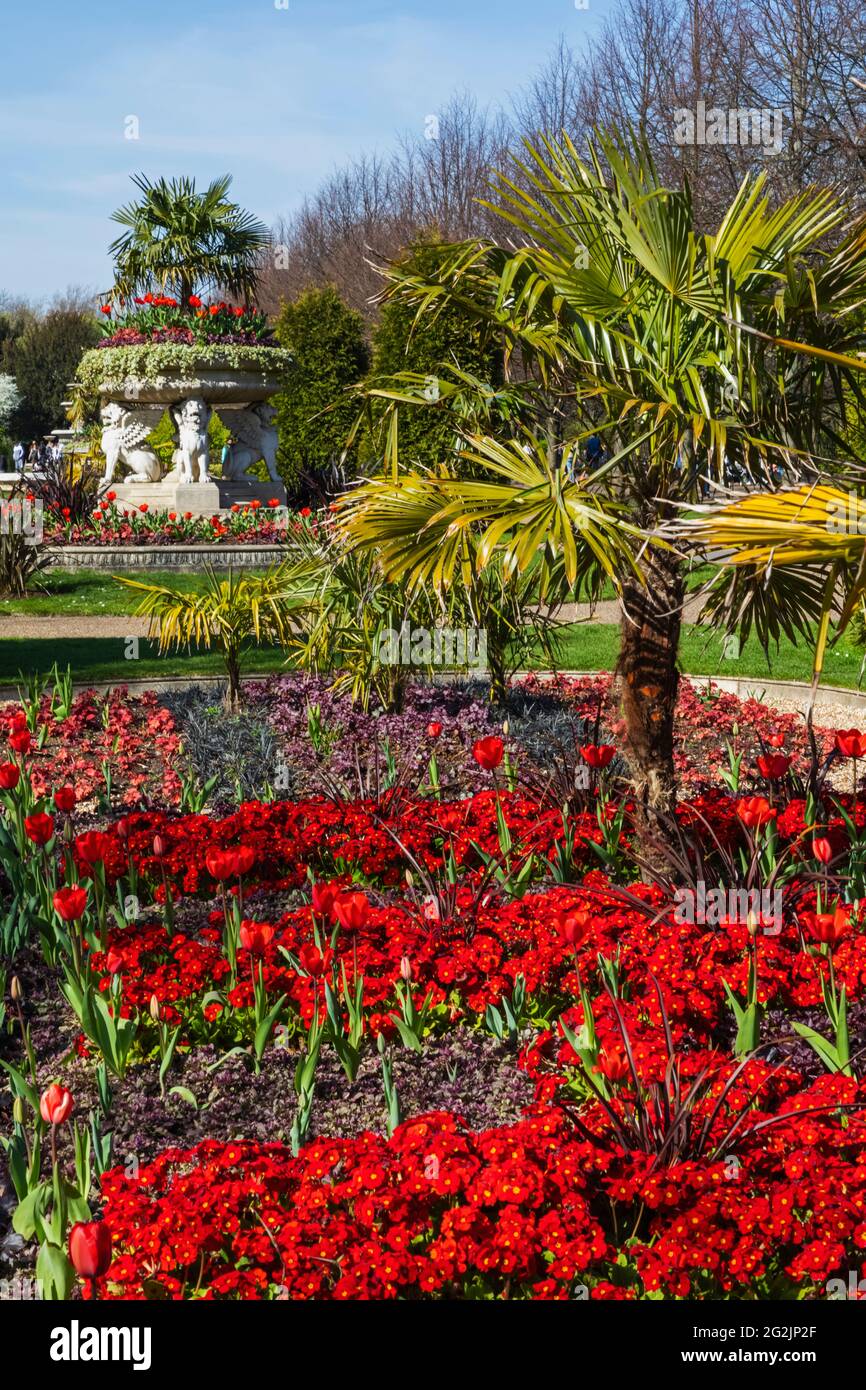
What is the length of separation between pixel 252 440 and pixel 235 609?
13036mm

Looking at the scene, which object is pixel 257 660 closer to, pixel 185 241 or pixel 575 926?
pixel 575 926

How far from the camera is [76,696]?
7.76 meters

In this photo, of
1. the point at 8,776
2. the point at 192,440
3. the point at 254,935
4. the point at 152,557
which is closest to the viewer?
the point at 254,935

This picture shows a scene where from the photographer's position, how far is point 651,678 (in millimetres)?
4633

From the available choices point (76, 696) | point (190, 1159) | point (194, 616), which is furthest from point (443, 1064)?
point (76, 696)

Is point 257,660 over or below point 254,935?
over

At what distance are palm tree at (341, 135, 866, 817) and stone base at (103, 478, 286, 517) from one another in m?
12.6

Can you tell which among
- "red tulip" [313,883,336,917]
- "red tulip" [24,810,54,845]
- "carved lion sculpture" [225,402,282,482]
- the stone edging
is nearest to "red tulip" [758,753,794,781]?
"red tulip" [313,883,336,917]

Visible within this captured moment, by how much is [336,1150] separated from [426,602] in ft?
10.8

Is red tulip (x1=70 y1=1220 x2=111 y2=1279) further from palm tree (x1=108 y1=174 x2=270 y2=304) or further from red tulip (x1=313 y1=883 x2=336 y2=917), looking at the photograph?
palm tree (x1=108 y1=174 x2=270 y2=304)

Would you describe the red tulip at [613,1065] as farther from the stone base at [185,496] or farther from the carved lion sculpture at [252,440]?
the carved lion sculpture at [252,440]

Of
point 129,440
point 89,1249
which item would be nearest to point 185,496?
point 129,440

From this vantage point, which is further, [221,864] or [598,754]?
[598,754]
